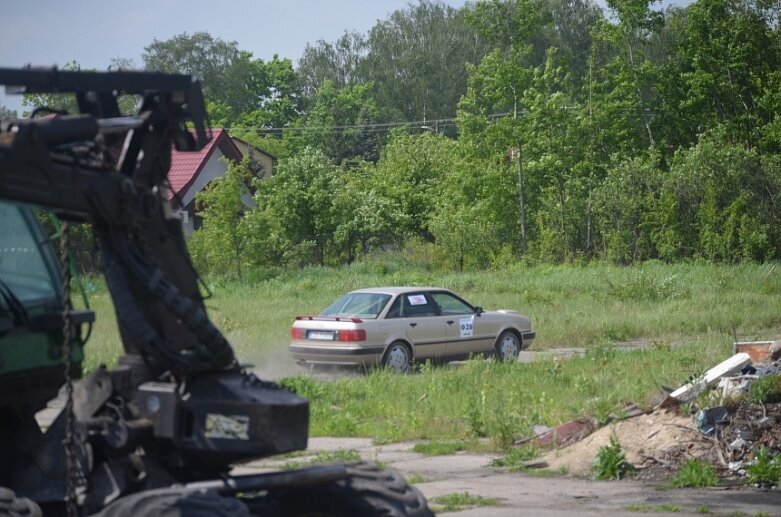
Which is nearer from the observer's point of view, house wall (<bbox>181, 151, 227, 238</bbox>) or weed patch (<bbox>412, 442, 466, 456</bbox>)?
weed patch (<bbox>412, 442, 466, 456</bbox>)

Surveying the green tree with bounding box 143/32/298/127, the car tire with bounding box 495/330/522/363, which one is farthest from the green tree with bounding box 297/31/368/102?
the car tire with bounding box 495/330/522/363

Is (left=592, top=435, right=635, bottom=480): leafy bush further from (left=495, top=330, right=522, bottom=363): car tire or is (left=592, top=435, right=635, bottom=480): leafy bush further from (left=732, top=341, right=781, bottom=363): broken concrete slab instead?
(left=495, top=330, right=522, bottom=363): car tire

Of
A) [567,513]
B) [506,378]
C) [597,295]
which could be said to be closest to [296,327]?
[506,378]

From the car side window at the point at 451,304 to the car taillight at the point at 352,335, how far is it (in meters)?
2.22

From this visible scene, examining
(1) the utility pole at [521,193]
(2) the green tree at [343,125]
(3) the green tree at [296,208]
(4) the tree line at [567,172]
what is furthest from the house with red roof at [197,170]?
(2) the green tree at [343,125]

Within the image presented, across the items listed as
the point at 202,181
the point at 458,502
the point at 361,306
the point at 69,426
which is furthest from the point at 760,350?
the point at 202,181

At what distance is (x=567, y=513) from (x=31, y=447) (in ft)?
15.7

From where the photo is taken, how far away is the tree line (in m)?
44.8

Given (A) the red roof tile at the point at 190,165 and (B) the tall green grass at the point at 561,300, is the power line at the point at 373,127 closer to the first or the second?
(A) the red roof tile at the point at 190,165

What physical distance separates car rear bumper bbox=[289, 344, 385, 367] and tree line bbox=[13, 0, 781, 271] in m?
22.1

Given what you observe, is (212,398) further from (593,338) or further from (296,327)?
(593,338)

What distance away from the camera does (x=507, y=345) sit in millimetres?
22969

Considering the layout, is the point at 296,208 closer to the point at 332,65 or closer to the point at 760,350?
the point at 760,350

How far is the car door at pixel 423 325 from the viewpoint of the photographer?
70.3 feet
